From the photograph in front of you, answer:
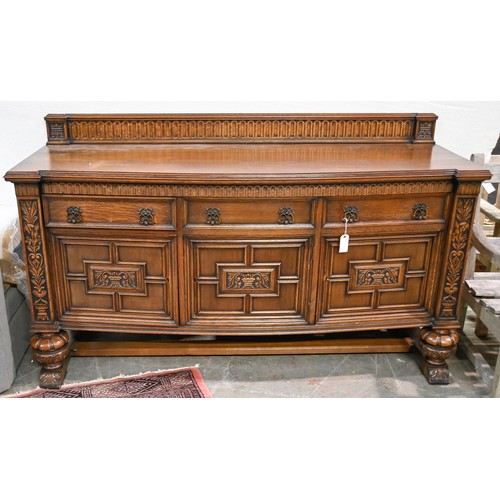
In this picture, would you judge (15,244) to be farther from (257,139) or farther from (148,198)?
(257,139)

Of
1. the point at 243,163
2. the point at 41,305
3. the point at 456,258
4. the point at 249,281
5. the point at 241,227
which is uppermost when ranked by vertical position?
the point at 243,163

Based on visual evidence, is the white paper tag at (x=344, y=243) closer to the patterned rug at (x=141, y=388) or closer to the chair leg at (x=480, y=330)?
the patterned rug at (x=141, y=388)

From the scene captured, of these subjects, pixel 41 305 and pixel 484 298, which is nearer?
pixel 41 305

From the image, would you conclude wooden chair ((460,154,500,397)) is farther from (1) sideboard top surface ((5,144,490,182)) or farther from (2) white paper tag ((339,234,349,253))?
(2) white paper tag ((339,234,349,253))

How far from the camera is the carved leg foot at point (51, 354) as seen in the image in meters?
2.54

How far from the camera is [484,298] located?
260 centimetres

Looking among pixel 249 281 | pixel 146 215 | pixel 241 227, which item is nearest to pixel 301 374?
pixel 249 281

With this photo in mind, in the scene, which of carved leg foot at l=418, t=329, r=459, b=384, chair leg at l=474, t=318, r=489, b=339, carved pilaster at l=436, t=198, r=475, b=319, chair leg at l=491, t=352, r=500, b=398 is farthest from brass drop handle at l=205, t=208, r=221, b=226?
chair leg at l=474, t=318, r=489, b=339

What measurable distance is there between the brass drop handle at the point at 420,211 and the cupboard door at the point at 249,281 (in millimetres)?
475

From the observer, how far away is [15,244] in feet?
8.99

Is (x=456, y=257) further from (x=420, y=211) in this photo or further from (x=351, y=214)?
(x=351, y=214)

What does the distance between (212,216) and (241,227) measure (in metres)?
0.13
